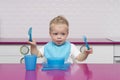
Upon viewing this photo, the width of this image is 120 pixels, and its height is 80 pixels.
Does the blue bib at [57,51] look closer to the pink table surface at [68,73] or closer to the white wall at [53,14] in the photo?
the pink table surface at [68,73]

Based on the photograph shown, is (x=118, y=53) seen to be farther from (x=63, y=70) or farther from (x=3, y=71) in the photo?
(x=3, y=71)

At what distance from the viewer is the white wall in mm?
3172

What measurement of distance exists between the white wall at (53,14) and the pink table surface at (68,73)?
1678 millimetres

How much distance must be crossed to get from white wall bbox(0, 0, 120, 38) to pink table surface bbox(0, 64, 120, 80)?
5.51ft

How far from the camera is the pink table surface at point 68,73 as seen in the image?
1226 mm

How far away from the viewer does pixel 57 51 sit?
1659 mm

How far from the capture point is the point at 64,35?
1.61m

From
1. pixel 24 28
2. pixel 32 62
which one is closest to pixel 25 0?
pixel 24 28

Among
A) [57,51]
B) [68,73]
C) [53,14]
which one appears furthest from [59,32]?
[53,14]

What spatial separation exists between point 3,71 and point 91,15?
6.48ft

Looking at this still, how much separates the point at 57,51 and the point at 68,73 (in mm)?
339

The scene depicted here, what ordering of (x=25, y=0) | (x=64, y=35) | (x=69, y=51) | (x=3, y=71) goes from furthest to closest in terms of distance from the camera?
(x=25, y=0) < (x=69, y=51) < (x=64, y=35) < (x=3, y=71)

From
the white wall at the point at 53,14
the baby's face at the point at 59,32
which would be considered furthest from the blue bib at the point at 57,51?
the white wall at the point at 53,14

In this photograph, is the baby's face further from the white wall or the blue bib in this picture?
the white wall
